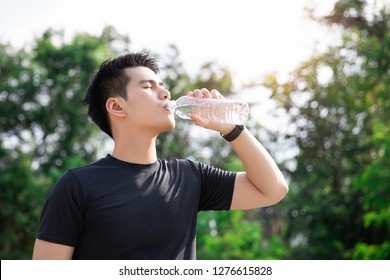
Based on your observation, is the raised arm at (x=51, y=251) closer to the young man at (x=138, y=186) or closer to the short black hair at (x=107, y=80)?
the young man at (x=138, y=186)

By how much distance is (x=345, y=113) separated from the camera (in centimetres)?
1582

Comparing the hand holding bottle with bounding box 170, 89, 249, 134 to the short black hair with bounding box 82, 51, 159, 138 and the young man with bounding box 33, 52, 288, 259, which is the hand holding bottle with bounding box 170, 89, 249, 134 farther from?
the short black hair with bounding box 82, 51, 159, 138

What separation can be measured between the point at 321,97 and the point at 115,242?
14.2m

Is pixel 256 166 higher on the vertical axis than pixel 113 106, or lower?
lower

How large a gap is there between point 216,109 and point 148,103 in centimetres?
36

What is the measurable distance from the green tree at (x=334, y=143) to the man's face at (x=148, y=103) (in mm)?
12204

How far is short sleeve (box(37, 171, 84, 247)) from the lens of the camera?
212cm

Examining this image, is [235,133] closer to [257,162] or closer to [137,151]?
[257,162]

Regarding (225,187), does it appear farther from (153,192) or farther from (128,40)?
(128,40)

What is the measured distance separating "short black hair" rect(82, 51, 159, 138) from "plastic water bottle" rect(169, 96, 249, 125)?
186 millimetres

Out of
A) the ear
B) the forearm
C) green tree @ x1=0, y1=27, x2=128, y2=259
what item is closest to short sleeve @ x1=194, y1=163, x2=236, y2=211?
the forearm

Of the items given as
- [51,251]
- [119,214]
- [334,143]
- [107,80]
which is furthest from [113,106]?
[334,143]

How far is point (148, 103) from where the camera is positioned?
2379 mm

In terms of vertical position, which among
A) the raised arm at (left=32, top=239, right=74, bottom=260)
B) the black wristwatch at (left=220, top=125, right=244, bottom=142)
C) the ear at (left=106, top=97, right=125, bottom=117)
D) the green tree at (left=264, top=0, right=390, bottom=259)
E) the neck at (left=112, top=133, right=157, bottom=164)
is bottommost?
the green tree at (left=264, top=0, right=390, bottom=259)
